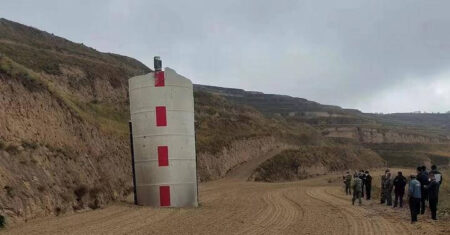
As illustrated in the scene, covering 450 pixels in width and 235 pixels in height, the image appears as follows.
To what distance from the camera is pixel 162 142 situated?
24203mm

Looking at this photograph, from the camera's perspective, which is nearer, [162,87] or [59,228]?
[59,228]

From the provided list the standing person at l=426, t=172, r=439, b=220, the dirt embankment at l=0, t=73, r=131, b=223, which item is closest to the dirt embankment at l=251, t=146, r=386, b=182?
the dirt embankment at l=0, t=73, r=131, b=223

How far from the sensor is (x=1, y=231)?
1595 cm

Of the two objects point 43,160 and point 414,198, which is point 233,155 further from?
point 414,198

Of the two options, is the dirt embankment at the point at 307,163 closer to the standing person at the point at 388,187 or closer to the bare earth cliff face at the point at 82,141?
the bare earth cliff face at the point at 82,141

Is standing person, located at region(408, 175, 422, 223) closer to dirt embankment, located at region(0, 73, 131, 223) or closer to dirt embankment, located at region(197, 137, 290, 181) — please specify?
dirt embankment, located at region(0, 73, 131, 223)

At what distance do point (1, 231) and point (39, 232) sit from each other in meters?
1.23

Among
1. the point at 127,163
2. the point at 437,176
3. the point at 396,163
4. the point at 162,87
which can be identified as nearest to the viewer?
the point at 437,176

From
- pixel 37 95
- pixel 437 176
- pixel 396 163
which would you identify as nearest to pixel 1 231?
pixel 37 95

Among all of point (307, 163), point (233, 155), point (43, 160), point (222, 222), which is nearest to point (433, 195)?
point (222, 222)

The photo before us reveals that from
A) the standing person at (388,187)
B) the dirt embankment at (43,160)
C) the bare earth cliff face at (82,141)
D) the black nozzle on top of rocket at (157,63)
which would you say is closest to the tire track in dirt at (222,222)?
the dirt embankment at (43,160)

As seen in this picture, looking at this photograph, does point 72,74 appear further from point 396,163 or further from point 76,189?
point 396,163

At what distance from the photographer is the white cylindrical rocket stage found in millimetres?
24219

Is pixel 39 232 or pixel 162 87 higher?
pixel 162 87
